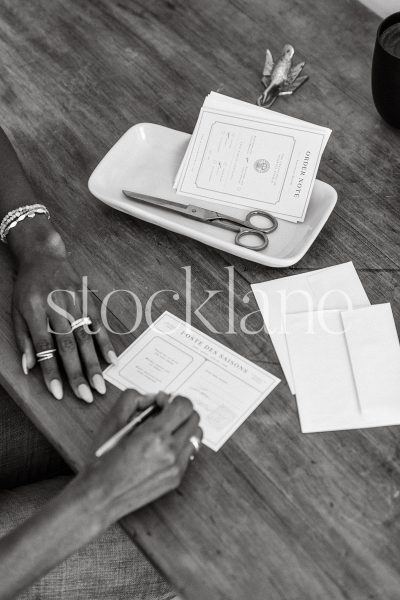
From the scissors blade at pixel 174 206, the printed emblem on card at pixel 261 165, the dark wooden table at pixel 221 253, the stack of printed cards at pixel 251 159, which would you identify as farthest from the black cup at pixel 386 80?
the scissors blade at pixel 174 206

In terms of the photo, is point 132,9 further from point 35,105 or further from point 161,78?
point 35,105

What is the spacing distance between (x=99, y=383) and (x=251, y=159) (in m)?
0.46

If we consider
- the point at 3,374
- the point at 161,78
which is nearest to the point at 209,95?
the point at 161,78

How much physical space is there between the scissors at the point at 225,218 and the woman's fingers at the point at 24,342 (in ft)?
0.87

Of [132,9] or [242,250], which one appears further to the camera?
[132,9]

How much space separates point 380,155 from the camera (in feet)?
3.99

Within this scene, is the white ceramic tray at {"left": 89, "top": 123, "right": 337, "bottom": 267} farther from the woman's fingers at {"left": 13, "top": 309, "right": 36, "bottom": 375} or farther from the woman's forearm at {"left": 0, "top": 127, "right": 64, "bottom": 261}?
the woman's fingers at {"left": 13, "top": 309, "right": 36, "bottom": 375}

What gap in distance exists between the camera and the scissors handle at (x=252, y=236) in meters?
1.07

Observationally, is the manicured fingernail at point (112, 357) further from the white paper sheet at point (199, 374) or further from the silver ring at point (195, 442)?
the silver ring at point (195, 442)

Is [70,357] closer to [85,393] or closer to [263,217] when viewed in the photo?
[85,393]

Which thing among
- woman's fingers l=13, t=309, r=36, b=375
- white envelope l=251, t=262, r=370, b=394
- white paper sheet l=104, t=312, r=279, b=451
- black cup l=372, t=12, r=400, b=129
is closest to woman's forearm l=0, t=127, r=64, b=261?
woman's fingers l=13, t=309, r=36, b=375

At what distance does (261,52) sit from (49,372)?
778 millimetres

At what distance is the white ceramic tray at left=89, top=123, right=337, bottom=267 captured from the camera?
1063 millimetres

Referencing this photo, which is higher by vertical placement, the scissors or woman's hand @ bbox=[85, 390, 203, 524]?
the scissors
